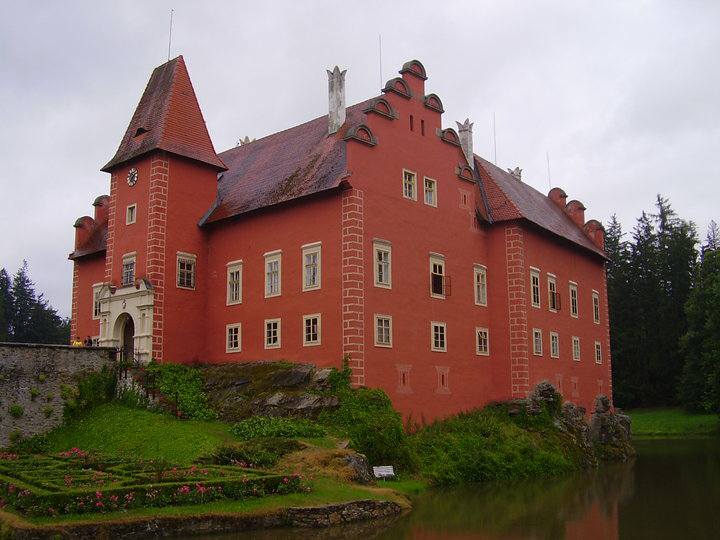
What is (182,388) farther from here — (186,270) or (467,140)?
(467,140)

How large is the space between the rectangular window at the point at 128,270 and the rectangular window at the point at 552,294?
19.3 metres

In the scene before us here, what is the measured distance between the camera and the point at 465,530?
17719 mm

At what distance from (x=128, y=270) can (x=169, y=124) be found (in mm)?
6540

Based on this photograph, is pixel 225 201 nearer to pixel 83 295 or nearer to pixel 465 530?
pixel 83 295

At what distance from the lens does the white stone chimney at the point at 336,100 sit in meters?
32.6

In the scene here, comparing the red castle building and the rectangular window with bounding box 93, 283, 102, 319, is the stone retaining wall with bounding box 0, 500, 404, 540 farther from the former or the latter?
the rectangular window with bounding box 93, 283, 102, 319

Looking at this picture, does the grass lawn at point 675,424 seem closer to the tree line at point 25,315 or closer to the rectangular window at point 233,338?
the rectangular window at point 233,338

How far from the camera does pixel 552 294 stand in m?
38.3

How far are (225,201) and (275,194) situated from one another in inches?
139

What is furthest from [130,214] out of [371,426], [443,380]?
[371,426]

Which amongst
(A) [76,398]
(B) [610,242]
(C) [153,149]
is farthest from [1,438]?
(B) [610,242]

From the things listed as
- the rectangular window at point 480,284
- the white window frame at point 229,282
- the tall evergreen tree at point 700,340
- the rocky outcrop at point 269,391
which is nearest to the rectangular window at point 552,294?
the rectangular window at point 480,284

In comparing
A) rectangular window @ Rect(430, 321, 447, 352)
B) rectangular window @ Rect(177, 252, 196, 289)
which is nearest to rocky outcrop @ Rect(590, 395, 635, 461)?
rectangular window @ Rect(430, 321, 447, 352)

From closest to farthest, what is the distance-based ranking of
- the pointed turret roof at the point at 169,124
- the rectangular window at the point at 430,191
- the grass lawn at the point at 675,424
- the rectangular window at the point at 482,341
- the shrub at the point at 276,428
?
1. the shrub at the point at 276,428
2. the rectangular window at the point at 430,191
3. the pointed turret roof at the point at 169,124
4. the rectangular window at the point at 482,341
5. the grass lawn at the point at 675,424
